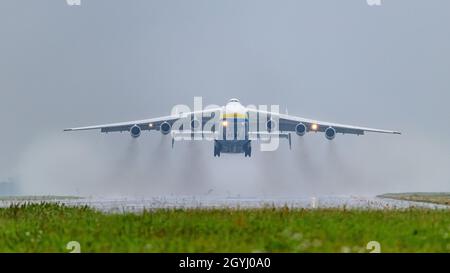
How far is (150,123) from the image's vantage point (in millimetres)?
72125

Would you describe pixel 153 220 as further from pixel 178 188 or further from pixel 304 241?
pixel 178 188

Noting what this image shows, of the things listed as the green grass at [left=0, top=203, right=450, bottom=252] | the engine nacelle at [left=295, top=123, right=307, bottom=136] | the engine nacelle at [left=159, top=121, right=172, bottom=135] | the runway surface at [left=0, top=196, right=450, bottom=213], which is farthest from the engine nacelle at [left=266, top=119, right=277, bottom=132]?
the green grass at [left=0, top=203, right=450, bottom=252]

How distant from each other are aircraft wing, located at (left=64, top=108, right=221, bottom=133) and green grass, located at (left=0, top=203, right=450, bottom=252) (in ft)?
150

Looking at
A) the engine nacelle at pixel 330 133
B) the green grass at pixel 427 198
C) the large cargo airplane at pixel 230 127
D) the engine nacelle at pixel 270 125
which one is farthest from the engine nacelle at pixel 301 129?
the green grass at pixel 427 198

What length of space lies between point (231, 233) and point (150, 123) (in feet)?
180

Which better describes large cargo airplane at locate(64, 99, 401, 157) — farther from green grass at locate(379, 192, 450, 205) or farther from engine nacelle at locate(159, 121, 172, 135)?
green grass at locate(379, 192, 450, 205)

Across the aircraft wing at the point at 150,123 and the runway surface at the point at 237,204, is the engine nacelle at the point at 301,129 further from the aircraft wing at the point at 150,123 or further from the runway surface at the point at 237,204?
the runway surface at the point at 237,204

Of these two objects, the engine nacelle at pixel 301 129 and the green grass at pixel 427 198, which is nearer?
the green grass at pixel 427 198

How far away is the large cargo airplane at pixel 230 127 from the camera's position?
6750 cm

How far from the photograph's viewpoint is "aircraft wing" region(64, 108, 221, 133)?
229 ft

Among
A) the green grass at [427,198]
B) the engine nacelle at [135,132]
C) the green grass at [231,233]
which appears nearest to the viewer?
the green grass at [231,233]
